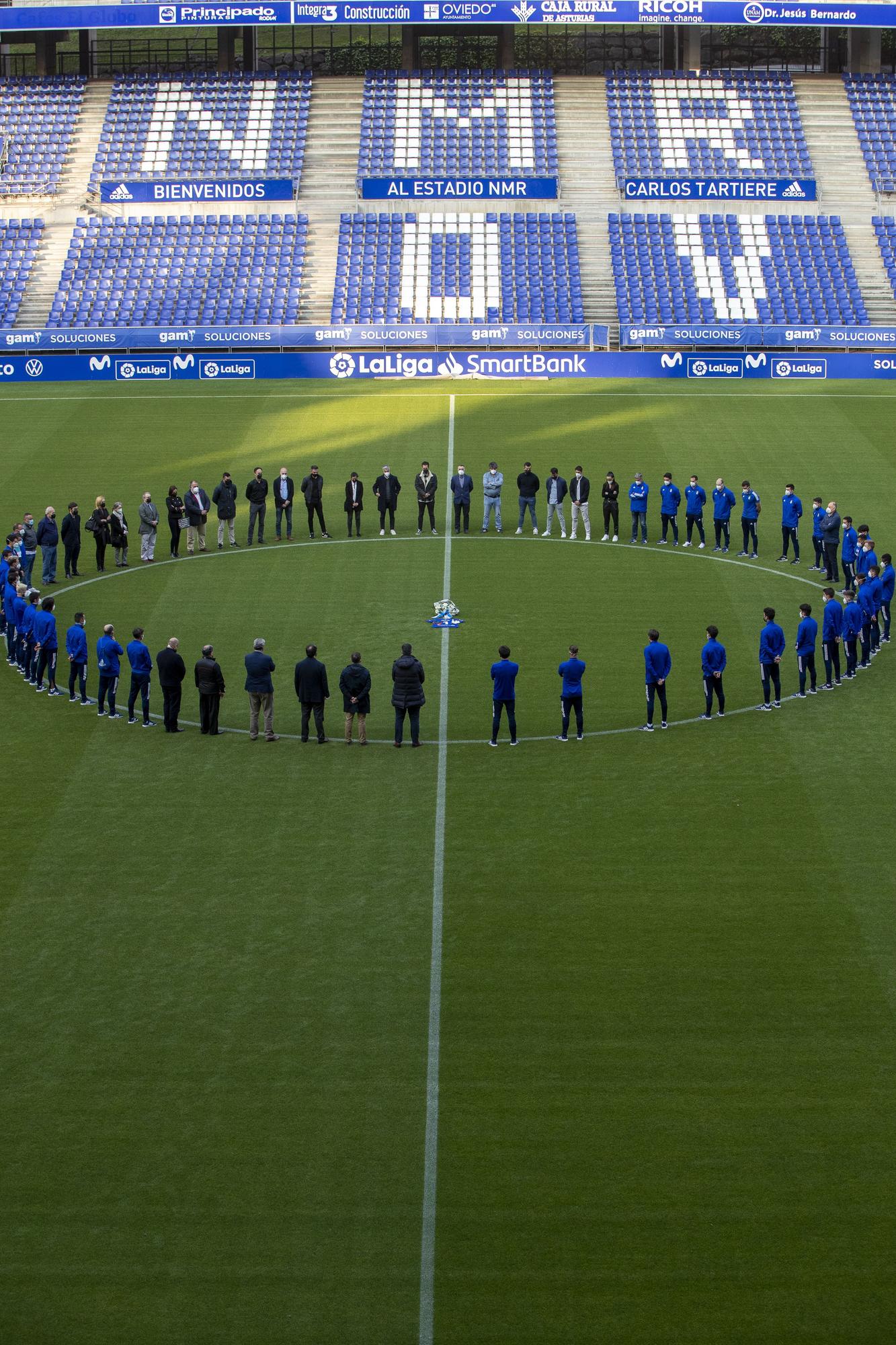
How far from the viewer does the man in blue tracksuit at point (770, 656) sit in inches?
935

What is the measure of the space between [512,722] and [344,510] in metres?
13.5

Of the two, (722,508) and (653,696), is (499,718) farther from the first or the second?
(722,508)

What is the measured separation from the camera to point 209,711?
23.7 m

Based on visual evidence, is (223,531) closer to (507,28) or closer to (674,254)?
(674,254)

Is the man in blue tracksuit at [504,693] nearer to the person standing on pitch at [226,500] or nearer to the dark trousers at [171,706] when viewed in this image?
the dark trousers at [171,706]

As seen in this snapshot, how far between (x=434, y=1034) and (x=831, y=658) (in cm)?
1220

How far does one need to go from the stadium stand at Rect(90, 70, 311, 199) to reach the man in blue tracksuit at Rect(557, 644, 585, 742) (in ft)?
138

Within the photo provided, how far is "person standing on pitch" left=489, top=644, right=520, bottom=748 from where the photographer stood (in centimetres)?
→ 2253

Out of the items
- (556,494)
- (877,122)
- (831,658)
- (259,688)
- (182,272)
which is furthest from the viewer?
(877,122)

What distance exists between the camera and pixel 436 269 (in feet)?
186

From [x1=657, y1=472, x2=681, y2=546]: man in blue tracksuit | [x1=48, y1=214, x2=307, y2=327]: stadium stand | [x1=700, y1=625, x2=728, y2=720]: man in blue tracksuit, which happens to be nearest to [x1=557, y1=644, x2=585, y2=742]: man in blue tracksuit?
[x1=700, y1=625, x2=728, y2=720]: man in blue tracksuit

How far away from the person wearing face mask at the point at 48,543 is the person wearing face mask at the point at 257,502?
4077 millimetres

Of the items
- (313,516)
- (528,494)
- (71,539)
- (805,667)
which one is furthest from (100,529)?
(805,667)

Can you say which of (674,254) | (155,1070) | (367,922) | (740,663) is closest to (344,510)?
(740,663)
